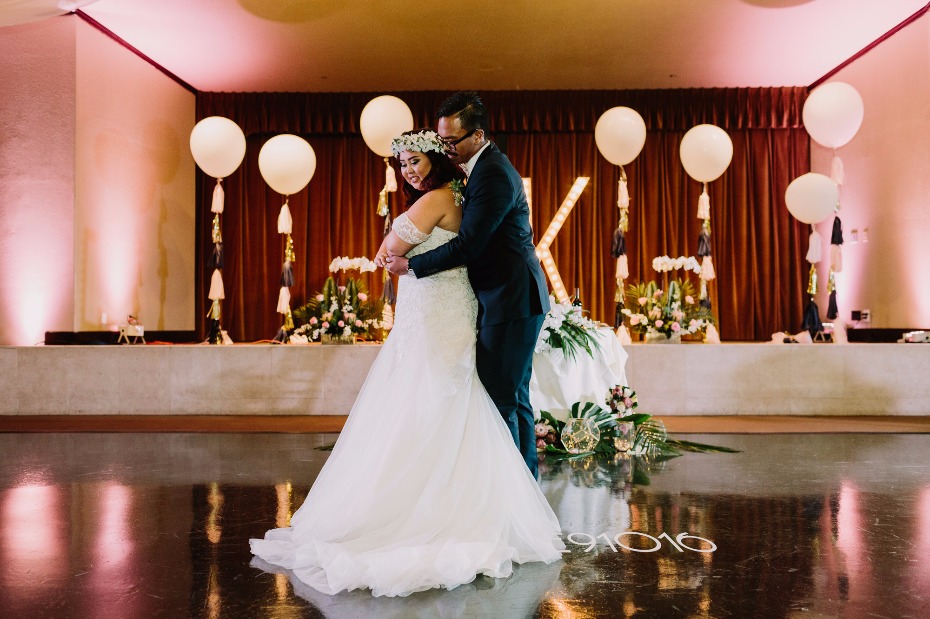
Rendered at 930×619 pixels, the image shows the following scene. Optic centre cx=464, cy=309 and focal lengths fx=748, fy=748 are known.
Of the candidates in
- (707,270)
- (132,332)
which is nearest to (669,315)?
(707,270)

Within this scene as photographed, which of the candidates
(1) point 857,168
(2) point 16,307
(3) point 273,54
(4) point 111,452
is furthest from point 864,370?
(2) point 16,307

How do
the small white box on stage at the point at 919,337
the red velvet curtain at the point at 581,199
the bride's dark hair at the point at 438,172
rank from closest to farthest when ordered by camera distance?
1. the bride's dark hair at the point at 438,172
2. the small white box on stage at the point at 919,337
3. the red velvet curtain at the point at 581,199

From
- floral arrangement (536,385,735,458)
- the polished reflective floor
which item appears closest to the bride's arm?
the polished reflective floor

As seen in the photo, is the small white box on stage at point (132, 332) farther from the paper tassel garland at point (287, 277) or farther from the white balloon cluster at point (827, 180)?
the white balloon cluster at point (827, 180)

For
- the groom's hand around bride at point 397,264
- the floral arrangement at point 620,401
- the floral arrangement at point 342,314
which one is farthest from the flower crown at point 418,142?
the floral arrangement at point 342,314

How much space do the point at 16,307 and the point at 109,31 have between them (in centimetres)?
318

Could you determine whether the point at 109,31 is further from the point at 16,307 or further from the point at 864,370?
the point at 864,370

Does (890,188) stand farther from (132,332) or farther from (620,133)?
(132,332)

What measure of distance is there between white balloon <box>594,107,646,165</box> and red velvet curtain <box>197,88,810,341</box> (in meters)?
2.73

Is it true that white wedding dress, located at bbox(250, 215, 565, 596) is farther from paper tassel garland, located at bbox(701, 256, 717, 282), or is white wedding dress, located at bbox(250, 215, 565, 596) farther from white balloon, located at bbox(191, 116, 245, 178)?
white balloon, located at bbox(191, 116, 245, 178)

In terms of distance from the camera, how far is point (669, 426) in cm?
602

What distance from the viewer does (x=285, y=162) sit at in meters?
8.00

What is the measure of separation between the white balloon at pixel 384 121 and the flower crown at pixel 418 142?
494cm

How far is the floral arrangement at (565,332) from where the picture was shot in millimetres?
4898
